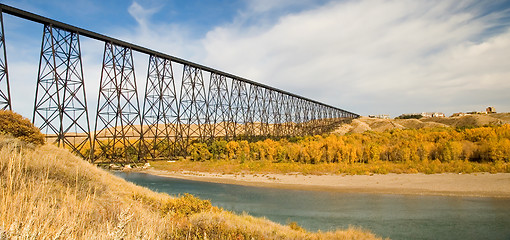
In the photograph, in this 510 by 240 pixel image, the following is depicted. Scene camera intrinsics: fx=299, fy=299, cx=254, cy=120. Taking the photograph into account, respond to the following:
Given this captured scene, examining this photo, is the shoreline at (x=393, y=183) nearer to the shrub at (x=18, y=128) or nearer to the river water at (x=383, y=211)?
the river water at (x=383, y=211)

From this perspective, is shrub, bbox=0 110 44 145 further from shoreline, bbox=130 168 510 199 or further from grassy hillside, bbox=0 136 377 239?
shoreline, bbox=130 168 510 199

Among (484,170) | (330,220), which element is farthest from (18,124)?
(484,170)

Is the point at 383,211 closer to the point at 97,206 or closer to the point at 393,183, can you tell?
the point at 393,183

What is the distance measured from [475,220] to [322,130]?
1815 inches

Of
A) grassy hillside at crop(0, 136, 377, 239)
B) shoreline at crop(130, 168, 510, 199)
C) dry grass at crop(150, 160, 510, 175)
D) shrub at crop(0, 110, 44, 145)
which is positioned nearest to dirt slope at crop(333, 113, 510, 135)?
dry grass at crop(150, 160, 510, 175)

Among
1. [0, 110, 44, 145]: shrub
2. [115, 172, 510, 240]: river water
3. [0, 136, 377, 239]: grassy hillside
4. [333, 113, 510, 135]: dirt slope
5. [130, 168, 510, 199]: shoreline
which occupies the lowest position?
[115, 172, 510, 240]: river water

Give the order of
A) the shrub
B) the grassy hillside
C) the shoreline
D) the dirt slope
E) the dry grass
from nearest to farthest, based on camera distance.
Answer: the grassy hillside, the shrub, the shoreline, the dry grass, the dirt slope

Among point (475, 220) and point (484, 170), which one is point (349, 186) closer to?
point (475, 220)

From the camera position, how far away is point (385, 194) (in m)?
17.1

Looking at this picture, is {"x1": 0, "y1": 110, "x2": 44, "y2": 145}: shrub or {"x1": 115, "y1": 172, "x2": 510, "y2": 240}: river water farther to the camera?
{"x1": 115, "y1": 172, "x2": 510, "y2": 240}: river water

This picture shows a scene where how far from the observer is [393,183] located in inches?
770

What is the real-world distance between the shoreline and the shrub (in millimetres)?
14039

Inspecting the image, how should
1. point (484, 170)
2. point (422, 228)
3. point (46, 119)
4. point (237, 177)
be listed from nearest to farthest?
point (422, 228) < point (46, 119) < point (484, 170) < point (237, 177)

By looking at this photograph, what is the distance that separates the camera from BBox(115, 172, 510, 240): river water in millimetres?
10328
